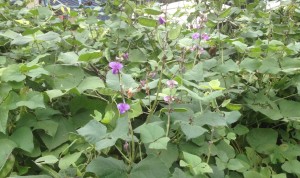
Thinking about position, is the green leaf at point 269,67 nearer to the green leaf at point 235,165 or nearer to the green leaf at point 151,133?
the green leaf at point 235,165

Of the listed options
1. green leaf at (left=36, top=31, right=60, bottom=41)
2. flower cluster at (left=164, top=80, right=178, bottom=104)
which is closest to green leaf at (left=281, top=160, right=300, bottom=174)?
flower cluster at (left=164, top=80, right=178, bottom=104)

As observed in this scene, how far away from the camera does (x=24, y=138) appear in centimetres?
103

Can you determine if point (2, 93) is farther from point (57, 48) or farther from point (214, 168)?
point (214, 168)

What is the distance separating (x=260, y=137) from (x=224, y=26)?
3.45 ft

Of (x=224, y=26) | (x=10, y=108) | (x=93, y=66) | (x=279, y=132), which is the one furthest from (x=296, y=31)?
(x=10, y=108)

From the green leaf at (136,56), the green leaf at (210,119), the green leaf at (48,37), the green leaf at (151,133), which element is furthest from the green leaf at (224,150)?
the green leaf at (48,37)

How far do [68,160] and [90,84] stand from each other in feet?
0.99

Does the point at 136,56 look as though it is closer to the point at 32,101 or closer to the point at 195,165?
the point at 32,101

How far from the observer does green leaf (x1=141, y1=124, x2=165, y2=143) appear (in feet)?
2.95

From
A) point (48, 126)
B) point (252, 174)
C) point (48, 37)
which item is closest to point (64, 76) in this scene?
point (48, 126)

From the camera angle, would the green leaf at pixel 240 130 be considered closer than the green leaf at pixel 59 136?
No

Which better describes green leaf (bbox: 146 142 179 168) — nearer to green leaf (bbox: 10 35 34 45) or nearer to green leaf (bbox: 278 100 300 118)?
green leaf (bbox: 278 100 300 118)

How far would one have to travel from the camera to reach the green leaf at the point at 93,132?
0.86 m

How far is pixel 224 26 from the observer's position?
2.14 m
